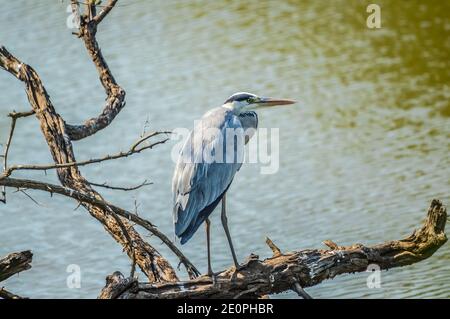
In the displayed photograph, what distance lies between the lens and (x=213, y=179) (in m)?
6.55

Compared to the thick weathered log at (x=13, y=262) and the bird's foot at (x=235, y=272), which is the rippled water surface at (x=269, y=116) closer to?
the thick weathered log at (x=13, y=262)

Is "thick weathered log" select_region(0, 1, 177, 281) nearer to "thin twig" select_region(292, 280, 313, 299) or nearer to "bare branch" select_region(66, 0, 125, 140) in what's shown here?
"bare branch" select_region(66, 0, 125, 140)

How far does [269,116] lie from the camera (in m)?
12.3

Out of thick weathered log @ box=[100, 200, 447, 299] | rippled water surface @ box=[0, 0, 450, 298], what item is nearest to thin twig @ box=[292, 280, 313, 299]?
thick weathered log @ box=[100, 200, 447, 299]

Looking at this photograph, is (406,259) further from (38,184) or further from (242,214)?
(242,214)

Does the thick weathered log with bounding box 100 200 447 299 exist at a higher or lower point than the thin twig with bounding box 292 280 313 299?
higher

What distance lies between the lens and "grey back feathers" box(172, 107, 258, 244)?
20.7 ft

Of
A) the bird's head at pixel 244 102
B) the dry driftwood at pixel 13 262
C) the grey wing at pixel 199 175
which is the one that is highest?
the bird's head at pixel 244 102

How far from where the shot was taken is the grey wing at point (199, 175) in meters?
Result: 6.30

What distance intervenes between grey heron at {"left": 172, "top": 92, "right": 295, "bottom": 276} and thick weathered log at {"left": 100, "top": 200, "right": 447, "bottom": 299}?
0.51 m

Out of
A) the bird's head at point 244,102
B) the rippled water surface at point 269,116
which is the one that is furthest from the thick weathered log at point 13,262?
the bird's head at point 244,102

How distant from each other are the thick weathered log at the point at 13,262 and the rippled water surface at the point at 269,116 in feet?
4.16
